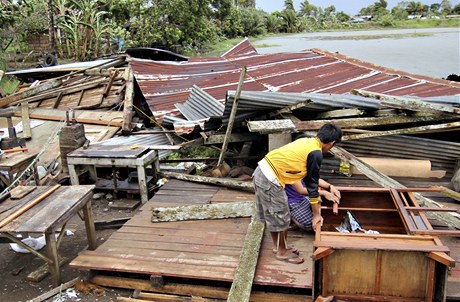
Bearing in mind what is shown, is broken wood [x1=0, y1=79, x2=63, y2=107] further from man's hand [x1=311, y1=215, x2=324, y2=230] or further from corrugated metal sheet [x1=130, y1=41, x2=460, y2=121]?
man's hand [x1=311, y1=215, x2=324, y2=230]

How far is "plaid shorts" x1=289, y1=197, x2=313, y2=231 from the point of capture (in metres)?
4.55

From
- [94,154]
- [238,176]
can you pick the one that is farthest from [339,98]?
[94,154]

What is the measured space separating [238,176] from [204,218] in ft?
4.65

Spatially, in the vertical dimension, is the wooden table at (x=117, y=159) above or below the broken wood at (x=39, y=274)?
above

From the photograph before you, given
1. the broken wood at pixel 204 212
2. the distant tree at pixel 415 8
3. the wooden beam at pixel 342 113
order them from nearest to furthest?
1. the broken wood at pixel 204 212
2. the wooden beam at pixel 342 113
3. the distant tree at pixel 415 8

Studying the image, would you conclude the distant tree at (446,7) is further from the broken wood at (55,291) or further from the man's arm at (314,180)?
the broken wood at (55,291)

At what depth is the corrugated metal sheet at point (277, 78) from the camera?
340 inches

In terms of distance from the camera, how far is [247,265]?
4.25m

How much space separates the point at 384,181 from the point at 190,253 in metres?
2.79

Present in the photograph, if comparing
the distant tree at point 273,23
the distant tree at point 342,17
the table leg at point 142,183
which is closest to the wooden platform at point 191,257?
the table leg at point 142,183

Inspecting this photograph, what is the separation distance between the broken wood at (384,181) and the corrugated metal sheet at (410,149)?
603 millimetres

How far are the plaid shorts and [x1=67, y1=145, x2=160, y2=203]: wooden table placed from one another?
2849 mm

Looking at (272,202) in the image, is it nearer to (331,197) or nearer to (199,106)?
(331,197)

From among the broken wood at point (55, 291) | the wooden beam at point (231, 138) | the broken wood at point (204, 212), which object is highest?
the wooden beam at point (231, 138)
